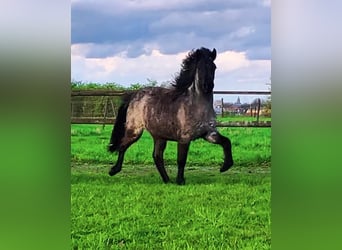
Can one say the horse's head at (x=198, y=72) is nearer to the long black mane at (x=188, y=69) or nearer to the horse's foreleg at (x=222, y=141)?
the long black mane at (x=188, y=69)

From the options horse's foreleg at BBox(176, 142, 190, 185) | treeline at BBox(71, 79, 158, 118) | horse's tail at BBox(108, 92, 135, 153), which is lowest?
horse's foreleg at BBox(176, 142, 190, 185)

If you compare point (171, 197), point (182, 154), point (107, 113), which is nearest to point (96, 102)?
point (107, 113)

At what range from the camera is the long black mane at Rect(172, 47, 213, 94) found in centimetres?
393

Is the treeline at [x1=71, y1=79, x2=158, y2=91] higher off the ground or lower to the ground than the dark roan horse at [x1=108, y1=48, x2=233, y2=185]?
higher

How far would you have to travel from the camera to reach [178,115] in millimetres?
4023

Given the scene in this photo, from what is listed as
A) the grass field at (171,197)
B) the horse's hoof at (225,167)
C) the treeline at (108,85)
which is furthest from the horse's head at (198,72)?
the horse's hoof at (225,167)

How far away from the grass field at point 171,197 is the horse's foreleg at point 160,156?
0.09ft

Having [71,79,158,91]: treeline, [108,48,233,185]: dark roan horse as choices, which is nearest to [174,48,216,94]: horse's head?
[108,48,233,185]: dark roan horse

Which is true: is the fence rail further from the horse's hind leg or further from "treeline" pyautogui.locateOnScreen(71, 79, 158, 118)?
the horse's hind leg

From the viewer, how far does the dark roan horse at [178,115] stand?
3.96 m
